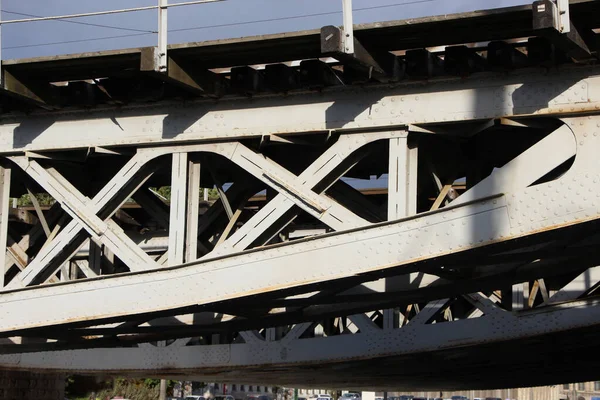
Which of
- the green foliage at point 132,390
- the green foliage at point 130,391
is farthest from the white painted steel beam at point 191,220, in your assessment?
the green foliage at point 130,391

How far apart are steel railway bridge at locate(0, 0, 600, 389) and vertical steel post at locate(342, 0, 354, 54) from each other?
11 cm

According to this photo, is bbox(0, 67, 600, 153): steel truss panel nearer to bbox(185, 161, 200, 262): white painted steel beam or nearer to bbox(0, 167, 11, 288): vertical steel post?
bbox(0, 167, 11, 288): vertical steel post

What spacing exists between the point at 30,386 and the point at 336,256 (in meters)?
20.9

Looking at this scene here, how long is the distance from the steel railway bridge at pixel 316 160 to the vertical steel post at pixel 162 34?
88 millimetres

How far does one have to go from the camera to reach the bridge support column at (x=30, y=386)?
27984 millimetres

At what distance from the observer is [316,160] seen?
13.0m

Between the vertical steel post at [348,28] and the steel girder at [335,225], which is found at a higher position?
the vertical steel post at [348,28]

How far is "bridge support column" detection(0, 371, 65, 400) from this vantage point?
27984mm

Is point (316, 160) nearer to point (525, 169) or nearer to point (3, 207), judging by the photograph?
point (525, 169)

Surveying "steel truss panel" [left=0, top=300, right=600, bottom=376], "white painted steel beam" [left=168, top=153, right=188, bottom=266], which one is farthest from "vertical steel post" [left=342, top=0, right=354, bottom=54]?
"steel truss panel" [left=0, top=300, right=600, bottom=376]

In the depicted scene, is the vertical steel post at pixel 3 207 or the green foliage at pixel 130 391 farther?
the green foliage at pixel 130 391

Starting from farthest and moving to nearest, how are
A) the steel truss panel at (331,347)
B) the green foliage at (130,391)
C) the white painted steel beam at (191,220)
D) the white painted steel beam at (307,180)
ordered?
the green foliage at (130,391)
the steel truss panel at (331,347)
the white painted steel beam at (191,220)
the white painted steel beam at (307,180)

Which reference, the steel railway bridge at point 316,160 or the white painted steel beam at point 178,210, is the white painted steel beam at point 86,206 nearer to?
the steel railway bridge at point 316,160

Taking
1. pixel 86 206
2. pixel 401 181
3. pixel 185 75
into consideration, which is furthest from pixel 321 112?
pixel 86 206
